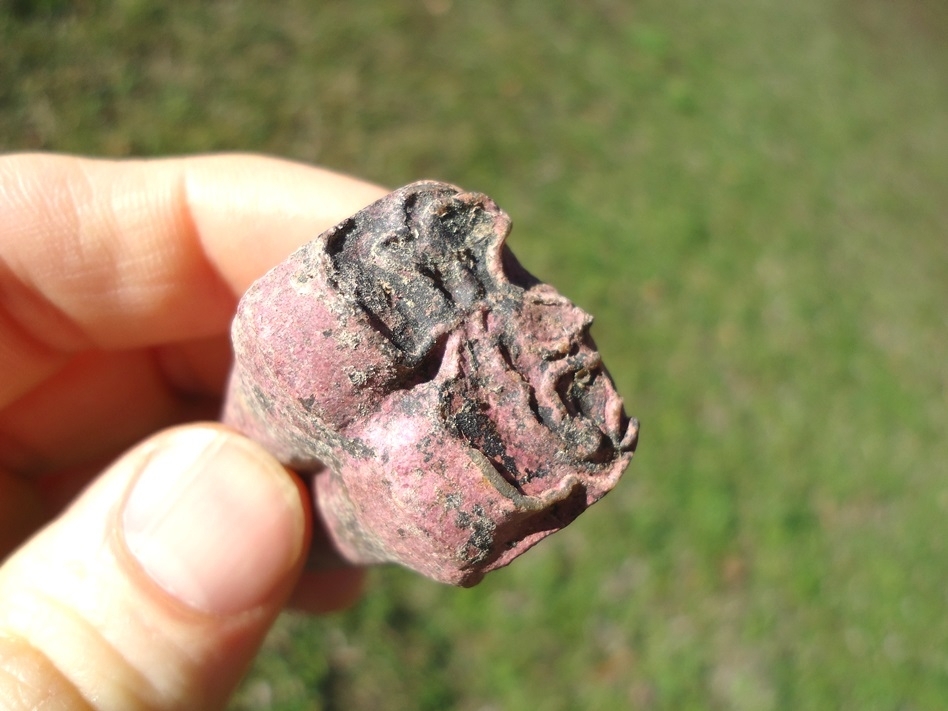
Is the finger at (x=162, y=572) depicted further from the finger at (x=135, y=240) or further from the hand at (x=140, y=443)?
the finger at (x=135, y=240)

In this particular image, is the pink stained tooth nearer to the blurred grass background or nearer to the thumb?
the thumb

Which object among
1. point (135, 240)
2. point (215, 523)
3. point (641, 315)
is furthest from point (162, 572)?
point (641, 315)

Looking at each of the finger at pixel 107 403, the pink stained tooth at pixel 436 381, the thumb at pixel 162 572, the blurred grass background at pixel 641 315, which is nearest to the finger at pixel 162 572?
the thumb at pixel 162 572

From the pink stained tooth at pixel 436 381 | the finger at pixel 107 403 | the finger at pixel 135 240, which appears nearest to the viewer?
the pink stained tooth at pixel 436 381

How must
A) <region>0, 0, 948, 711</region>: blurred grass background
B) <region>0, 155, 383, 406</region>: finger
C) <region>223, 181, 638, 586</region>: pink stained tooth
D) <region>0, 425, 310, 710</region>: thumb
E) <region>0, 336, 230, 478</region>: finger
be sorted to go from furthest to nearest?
1. <region>0, 0, 948, 711</region>: blurred grass background
2. <region>0, 336, 230, 478</region>: finger
3. <region>0, 155, 383, 406</region>: finger
4. <region>0, 425, 310, 710</region>: thumb
5. <region>223, 181, 638, 586</region>: pink stained tooth

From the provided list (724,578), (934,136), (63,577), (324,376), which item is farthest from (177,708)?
(934,136)

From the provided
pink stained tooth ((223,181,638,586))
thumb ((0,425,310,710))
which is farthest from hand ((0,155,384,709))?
pink stained tooth ((223,181,638,586))

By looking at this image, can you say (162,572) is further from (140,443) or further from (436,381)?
(436,381)
